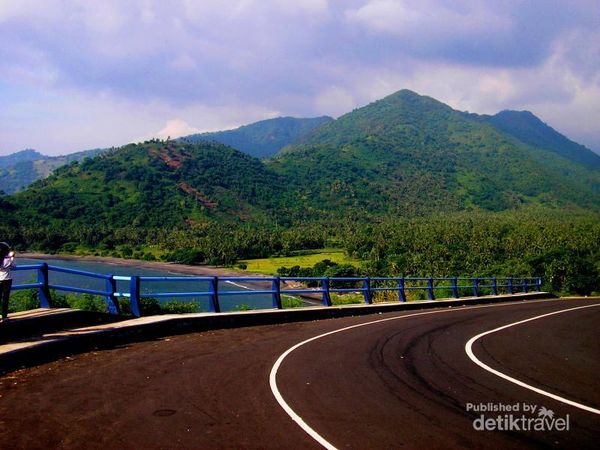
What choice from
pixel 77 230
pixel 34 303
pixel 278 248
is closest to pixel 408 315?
pixel 34 303

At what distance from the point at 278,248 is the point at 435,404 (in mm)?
129686

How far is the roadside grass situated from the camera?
110 metres

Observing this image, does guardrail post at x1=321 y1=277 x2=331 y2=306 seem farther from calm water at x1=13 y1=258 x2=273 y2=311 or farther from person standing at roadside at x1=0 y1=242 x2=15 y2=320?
calm water at x1=13 y1=258 x2=273 y2=311

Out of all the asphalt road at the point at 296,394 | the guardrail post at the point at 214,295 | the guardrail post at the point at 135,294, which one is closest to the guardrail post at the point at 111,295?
the guardrail post at the point at 135,294

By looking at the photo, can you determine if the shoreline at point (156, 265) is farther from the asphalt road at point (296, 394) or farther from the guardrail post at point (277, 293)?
the asphalt road at point (296, 394)

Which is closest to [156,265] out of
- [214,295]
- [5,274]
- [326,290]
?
[326,290]

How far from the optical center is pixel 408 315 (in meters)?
20.0

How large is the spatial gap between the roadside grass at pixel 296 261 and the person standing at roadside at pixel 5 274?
9353cm

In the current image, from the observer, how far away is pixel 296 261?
4631 inches

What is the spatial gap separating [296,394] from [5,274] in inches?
252

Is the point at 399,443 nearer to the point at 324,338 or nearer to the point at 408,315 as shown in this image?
the point at 324,338

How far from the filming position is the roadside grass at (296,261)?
4350 inches

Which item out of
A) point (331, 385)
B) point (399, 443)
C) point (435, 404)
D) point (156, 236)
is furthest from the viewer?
point (156, 236)

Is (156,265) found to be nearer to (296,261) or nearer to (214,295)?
(296,261)
